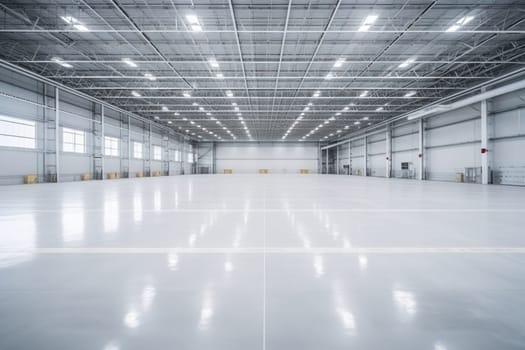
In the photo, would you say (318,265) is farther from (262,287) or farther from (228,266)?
(228,266)

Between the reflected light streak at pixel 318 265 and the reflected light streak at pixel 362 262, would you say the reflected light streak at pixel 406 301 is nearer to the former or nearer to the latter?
the reflected light streak at pixel 362 262

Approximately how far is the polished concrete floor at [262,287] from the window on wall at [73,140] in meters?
22.0

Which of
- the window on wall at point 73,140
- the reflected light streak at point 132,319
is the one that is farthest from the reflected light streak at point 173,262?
the window on wall at point 73,140

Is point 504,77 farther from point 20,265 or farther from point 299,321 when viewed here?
point 20,265

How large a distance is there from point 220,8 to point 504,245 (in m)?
14.8

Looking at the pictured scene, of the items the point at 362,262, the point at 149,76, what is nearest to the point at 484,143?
the point at 362,262

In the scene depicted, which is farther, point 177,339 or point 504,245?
point 504,245

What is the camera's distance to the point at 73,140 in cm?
2400

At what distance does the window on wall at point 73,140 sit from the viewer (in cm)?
2291

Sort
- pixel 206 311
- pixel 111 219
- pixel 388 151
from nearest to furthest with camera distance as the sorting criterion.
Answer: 1. pixel 206 311
2. pixel 111 219
3. pixel 388 151

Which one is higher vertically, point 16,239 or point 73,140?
point 73,140

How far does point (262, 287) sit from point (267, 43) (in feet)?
56.0

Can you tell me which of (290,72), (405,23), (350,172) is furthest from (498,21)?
(350,172)

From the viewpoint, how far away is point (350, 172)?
163 feet
